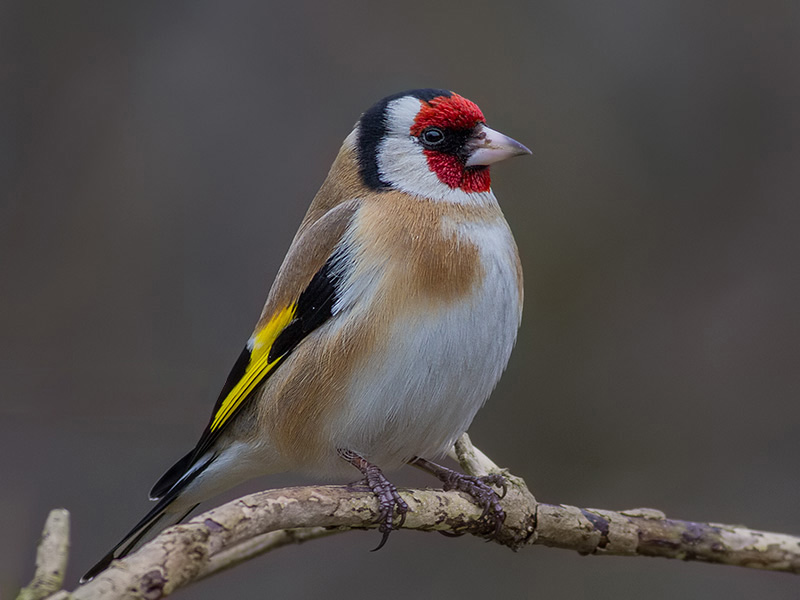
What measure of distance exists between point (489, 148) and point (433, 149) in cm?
20

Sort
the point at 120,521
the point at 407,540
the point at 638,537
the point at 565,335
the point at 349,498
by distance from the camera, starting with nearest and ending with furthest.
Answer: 1. the point at 349,498
2. the point at 638,537
3. the point at 120,521
4. the point at 407,540
5. the point at 565,335

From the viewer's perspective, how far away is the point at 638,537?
3.13m

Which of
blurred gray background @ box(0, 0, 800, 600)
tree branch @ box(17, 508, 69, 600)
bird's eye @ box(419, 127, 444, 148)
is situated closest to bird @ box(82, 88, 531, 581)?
bird's eye @ box(419, 127, 444, 148)

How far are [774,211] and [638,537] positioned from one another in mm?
3162

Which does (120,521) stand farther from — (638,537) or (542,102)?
(542,102)

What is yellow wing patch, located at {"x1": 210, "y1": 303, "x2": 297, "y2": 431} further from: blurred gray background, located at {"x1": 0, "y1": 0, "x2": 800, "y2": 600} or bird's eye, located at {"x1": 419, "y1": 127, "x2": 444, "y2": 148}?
blurred gray background, located at {"x1": 0, "y1": 0, "x2": 800, "y2": 600}

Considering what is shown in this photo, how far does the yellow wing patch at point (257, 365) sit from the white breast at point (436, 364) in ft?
1.04

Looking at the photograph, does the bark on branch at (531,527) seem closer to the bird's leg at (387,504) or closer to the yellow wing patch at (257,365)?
the bird's leg at (387,504)

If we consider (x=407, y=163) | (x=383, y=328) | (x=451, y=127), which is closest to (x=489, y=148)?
(x=451, y=127)

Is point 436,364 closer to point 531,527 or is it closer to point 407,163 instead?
point 531,527

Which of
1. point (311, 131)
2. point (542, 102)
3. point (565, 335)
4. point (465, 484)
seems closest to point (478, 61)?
point (542, 102)

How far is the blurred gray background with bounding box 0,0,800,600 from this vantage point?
514 centimetres

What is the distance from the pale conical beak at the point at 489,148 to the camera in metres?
3.29

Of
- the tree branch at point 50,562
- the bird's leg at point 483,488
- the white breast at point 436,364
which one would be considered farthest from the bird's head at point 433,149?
the tree branch at point 50,562
